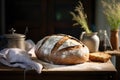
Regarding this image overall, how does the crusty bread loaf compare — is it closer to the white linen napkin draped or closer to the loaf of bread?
the loaf of bread

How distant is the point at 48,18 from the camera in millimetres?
3129

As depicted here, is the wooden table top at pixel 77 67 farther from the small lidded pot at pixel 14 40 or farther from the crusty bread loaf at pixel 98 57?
the small lidded pot at pixel 14 40

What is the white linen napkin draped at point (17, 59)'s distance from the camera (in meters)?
1.34

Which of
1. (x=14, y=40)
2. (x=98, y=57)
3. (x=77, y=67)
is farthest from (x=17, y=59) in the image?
(x=98, y=57)

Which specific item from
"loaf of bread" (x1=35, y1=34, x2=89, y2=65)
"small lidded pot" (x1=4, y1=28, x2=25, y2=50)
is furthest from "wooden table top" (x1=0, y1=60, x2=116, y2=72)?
"small lidded pot" (x1=4, y1=28, x2=25, y2=50)

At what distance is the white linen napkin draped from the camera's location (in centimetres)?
134

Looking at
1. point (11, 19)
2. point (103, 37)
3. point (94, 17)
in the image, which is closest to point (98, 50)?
point (103, 37)

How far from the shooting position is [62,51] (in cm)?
139

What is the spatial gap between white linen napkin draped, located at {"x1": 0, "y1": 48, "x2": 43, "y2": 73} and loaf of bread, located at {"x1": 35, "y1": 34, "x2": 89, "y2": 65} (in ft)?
0.30

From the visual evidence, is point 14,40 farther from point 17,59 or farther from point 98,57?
point 98,57

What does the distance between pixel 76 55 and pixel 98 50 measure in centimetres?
44

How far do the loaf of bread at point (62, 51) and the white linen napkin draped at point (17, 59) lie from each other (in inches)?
3.6

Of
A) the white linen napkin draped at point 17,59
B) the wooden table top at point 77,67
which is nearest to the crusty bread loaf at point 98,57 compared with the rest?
the wooden table top at point 77,67
